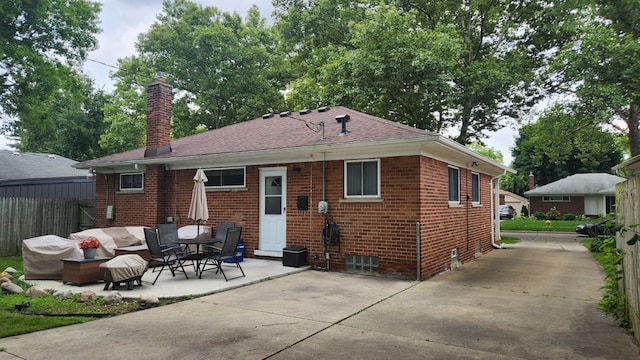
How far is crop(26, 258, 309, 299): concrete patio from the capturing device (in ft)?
20.6

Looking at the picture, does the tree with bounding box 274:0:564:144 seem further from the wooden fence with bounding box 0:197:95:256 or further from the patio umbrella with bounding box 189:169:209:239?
the wooden fence with bounding box 0:197:95:256

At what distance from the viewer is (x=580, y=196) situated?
33562mm

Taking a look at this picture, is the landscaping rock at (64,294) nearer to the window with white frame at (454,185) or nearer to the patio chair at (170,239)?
the patio chair at (170,239)

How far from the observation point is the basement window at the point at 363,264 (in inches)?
320

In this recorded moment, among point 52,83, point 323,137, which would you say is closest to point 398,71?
point 323,137

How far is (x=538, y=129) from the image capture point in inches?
783

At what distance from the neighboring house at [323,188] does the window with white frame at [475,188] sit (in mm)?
32

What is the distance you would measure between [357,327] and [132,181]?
33.6 feet

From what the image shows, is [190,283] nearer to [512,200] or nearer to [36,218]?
[36,218]

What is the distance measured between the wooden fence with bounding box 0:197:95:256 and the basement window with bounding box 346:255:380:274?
34.3 ft

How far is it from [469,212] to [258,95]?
18086 mm

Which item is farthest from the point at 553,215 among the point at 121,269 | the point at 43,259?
the point at 43,259

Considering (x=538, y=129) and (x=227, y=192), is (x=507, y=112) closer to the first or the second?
(x=538, y=129)

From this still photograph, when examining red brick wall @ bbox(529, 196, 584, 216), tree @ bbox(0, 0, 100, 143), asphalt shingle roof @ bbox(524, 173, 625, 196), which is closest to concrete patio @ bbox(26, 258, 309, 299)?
tree @ bbox(0, 0, 100, 143)
